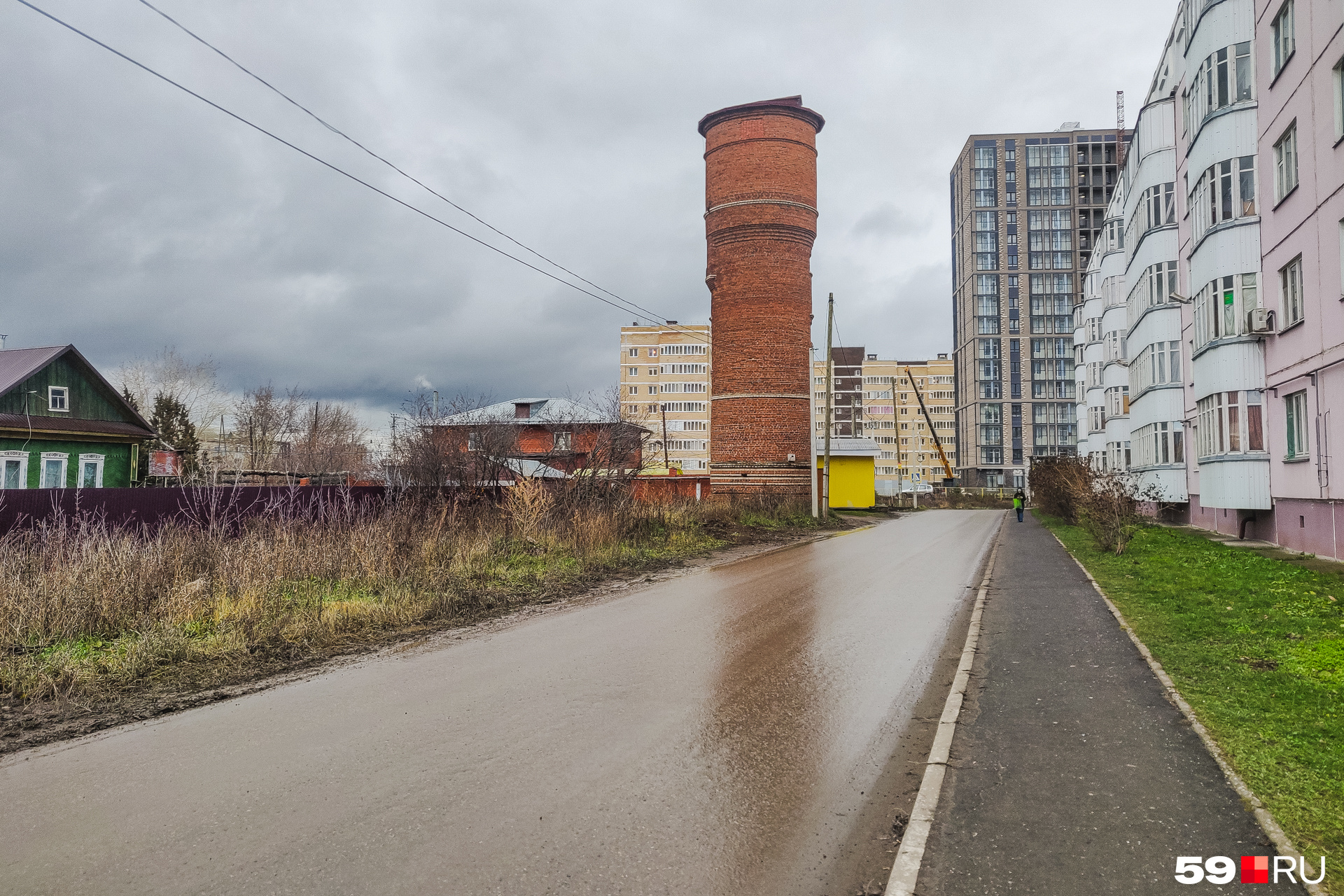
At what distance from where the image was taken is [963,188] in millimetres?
109062

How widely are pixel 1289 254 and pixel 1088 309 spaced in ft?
118

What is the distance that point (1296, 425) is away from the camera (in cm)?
1709

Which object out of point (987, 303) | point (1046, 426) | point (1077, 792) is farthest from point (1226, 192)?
point (1046, 426)

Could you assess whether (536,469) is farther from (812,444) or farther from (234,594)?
(234,594)

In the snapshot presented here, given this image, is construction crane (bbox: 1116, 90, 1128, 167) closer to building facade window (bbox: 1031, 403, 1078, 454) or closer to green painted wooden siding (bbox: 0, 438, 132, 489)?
building facade window (bbox: 1031, 403, 1078, 454)

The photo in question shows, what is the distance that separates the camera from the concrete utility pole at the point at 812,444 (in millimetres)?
33625

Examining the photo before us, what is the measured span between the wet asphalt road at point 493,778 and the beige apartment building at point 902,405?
122163mm

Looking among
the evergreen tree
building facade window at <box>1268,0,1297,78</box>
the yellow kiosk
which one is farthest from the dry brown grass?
the evergreen tree

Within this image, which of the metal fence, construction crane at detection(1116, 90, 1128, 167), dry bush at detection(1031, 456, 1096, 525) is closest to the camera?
the metal fence

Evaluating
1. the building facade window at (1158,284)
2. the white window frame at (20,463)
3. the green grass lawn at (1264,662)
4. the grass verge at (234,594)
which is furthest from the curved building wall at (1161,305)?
the white window frame at (20,463)

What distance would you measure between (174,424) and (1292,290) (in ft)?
177

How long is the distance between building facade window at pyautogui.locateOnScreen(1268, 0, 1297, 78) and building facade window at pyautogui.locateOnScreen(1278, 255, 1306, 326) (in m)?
4.00

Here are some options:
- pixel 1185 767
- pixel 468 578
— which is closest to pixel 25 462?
pixel 468 578

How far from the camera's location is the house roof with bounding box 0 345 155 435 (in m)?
27.8
